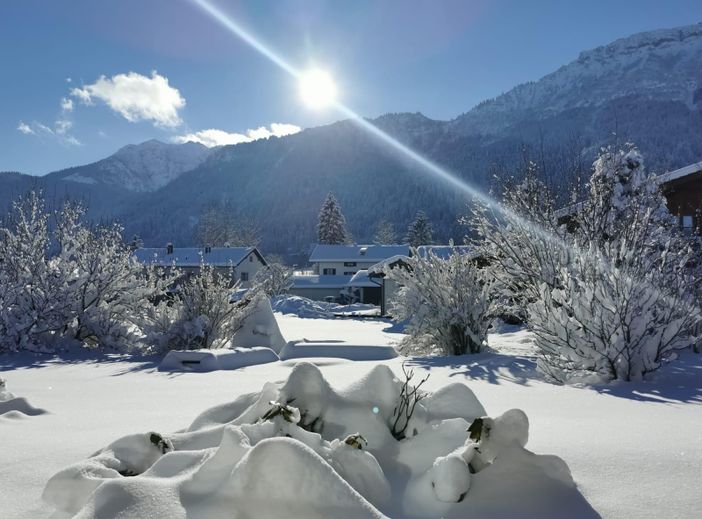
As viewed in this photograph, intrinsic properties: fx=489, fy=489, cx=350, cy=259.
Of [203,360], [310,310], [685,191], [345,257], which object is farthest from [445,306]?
[345,257]

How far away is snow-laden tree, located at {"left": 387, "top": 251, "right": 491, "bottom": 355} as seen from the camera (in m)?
9.37

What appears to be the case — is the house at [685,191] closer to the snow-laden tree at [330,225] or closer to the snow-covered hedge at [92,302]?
Result: the snow-covered hedge at [92,302]

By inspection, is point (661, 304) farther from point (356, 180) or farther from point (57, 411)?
point (356, 180)

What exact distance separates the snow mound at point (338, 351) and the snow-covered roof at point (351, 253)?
1922 inches

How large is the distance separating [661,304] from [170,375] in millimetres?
7014

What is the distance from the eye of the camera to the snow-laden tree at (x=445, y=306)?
9367 mm

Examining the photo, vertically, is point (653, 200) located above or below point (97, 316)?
above

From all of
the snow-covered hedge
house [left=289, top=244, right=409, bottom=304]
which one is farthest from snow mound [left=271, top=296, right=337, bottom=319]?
the snow-covered hedge

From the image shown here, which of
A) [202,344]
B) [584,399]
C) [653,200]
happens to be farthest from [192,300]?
[653,200]

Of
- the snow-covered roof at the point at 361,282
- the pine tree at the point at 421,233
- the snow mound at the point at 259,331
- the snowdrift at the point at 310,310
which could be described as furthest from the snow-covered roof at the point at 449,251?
the pine tree at the point at 421,233

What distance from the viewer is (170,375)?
700cm

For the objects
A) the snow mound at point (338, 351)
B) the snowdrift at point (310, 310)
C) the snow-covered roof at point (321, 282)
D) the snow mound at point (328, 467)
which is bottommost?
the snowdrift at point (310, 310)

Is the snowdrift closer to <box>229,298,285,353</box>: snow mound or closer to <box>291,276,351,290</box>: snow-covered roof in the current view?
<box>291,276,351,290</box>: snow-covered roof

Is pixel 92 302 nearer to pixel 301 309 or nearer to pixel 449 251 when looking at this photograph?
pixel 301 309
